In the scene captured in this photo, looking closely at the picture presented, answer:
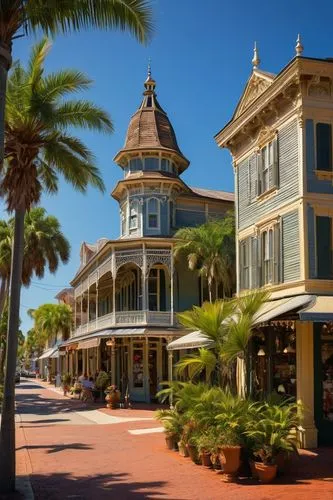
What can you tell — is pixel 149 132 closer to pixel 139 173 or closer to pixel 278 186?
pixel 139 173

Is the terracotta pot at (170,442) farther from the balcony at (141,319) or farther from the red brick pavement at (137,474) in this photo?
the balcony at (141,319)

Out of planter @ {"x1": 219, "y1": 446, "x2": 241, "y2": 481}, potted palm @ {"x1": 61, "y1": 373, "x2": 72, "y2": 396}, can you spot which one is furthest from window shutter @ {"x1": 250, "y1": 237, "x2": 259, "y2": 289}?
potted palm @ {"x1": 61, "y1": 373, "x2": 72, "y2": 396}

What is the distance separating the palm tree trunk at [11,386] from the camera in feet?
36.2

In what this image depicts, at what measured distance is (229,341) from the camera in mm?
13953

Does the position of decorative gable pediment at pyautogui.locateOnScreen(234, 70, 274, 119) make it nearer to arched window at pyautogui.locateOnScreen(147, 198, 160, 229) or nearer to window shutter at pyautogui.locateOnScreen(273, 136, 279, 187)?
window shutter at pyautogui.locateOnScreen(273, 136, 279, 187)

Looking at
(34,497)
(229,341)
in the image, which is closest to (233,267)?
(229,341)

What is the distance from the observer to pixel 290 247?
17.1 meters

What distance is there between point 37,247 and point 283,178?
57.8 feet

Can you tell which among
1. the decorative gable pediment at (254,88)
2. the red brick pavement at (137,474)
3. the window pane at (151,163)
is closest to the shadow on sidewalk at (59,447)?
the red brick pavement at (137,474)

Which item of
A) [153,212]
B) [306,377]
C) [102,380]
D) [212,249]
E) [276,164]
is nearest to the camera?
[306,377]

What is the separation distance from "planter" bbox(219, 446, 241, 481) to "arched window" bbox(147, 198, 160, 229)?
22.0m

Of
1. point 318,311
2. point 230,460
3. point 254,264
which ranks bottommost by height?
point 230,460

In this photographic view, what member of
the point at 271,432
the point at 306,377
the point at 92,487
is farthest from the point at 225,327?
the point at 92,487

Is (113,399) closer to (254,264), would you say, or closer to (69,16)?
(254,264)
